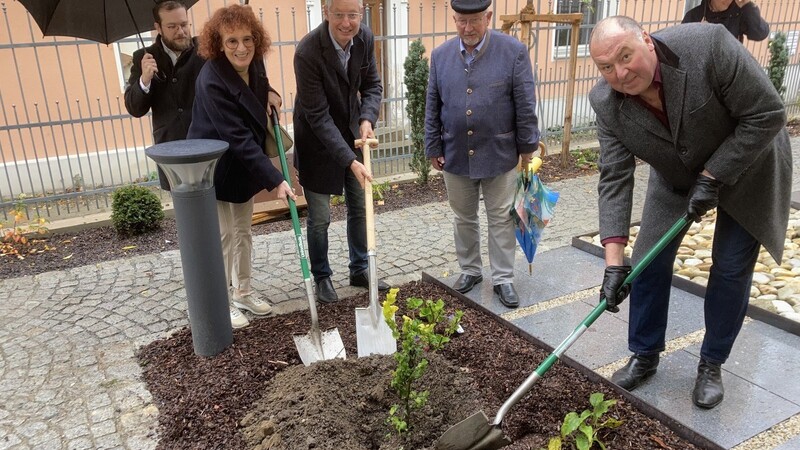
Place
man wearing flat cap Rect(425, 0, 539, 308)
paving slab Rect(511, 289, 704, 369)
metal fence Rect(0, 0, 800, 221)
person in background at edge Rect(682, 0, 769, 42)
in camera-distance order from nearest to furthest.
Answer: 1. paving slab Rect(511, 289, 704, 369)
2. man wearing flat cap Rect(425, 0, 539, 308)
3. person in background at edge Rect(682, 0, 769, 42)
4. metal fence Rect(0, 0, 800, 221)

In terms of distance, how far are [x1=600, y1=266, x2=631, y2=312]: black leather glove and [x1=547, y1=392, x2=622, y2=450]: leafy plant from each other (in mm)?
445

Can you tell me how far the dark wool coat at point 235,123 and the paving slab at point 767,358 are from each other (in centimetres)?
277

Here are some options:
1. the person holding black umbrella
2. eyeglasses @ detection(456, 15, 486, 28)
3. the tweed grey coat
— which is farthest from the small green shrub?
the tweed grey coat

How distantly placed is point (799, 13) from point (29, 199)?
43.1 feet

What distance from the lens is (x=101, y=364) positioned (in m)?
3.70

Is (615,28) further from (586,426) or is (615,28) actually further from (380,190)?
(380,190)

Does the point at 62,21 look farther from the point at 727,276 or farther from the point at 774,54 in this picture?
the point at 774,54

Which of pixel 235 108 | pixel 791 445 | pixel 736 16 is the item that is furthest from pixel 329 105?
pixel 736 16

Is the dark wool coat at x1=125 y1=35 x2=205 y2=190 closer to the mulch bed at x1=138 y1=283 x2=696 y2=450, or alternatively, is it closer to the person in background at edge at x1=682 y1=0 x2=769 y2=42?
the mulch bed at x1=138 y1=283 x2=696 y2=450

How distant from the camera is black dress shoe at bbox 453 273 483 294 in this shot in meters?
4.38

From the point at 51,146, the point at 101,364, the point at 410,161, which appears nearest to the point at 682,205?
the point at 101,364

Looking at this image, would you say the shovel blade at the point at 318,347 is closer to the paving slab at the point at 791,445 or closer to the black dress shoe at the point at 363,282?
the black dress shoe at the point at 363,282

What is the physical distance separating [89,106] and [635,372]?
6.30m

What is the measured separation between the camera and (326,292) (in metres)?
4.39
